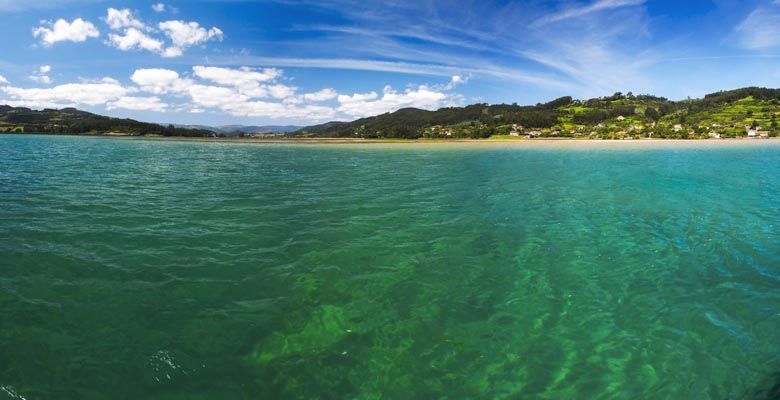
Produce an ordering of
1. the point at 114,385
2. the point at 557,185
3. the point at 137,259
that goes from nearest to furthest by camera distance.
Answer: the point at 114,385, the point at 137,259, the point at 557,185

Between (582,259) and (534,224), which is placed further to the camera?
(534,224)

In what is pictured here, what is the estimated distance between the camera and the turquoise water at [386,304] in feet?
21.0

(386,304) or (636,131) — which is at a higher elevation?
(636,131)

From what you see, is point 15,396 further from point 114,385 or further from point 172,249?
point 172,249

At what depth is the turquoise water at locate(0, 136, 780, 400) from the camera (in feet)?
21.0

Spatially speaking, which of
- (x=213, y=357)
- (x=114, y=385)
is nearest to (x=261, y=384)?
(x=213, y=357)

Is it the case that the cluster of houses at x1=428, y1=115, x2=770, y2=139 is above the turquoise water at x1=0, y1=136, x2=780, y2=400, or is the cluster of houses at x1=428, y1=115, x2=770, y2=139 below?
above

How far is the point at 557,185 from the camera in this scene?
29828 millimetres

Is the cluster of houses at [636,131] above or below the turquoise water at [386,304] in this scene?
above

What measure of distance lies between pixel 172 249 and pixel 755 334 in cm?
1632

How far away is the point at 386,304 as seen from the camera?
9133mm

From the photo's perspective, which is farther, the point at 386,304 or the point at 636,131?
the point at 636,131

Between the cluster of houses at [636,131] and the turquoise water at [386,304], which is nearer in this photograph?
the turquoise water at [386,304]

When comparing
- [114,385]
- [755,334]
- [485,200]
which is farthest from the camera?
[485,200]
